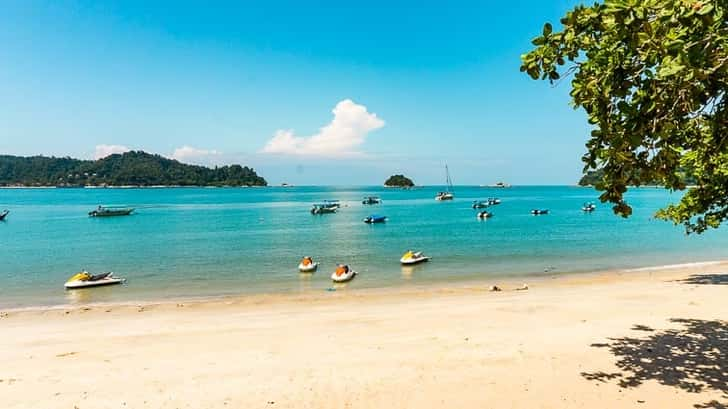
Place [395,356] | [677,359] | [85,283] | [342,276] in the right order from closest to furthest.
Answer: [677,359]
[395,356]
[85,283]
[342,276]

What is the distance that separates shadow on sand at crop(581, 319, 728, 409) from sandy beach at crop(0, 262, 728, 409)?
38 mm

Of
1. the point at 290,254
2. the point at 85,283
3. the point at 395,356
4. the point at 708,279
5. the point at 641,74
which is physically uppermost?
the point at 641,74

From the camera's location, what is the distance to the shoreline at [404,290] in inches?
845

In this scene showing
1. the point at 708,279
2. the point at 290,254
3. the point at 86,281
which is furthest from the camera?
the point at 290,254

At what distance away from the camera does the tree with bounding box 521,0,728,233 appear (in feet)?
13.5

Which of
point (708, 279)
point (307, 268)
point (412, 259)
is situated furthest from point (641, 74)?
point (412, 259)

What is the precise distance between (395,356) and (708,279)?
20.1 meters

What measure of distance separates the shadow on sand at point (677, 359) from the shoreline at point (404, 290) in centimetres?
1151

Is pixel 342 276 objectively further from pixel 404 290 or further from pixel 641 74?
pixel 641 74

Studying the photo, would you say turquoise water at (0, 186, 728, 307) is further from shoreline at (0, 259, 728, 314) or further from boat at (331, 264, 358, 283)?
shoreline at (0, 259, 728, 314)

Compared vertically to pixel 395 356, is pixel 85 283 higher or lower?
lower

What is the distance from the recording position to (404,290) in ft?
78.1

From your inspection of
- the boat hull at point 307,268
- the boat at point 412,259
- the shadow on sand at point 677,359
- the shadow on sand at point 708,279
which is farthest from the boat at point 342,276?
the shadow on sand at point 708,279

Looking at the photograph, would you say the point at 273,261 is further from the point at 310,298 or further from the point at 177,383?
the point at 177,383
